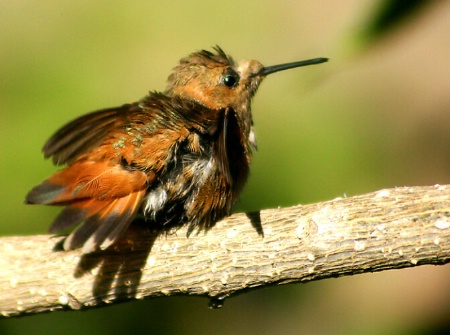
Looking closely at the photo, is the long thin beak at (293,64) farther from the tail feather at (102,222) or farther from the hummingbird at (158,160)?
the tail feather at (102,222)

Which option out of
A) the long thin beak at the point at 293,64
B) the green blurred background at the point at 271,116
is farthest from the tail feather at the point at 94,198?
the long thin beak at the point at 293,64

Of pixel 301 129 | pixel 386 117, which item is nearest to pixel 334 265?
pixel 301 129

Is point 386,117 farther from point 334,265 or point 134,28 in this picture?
point 334,265

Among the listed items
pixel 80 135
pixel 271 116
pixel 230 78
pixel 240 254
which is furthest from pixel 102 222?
pixel 271 116

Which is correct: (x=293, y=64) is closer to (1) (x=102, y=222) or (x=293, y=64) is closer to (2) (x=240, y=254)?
(2) (x=240, y=254)

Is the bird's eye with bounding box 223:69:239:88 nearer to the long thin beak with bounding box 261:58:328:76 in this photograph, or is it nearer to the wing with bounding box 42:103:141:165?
the long thin beak with bounding box 261:58:328:76

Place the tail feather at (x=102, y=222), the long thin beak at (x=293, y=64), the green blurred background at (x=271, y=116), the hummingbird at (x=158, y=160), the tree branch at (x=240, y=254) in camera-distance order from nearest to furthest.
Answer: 1. the tree branch at (x=240, y=254)
2. the tail feather at (x=102, y=222)
3. the hummingbird at (x=158, y=160)
4. the long thin beak at (x=293, y=64)
5. the green blurred background at (x=271, y=116)
